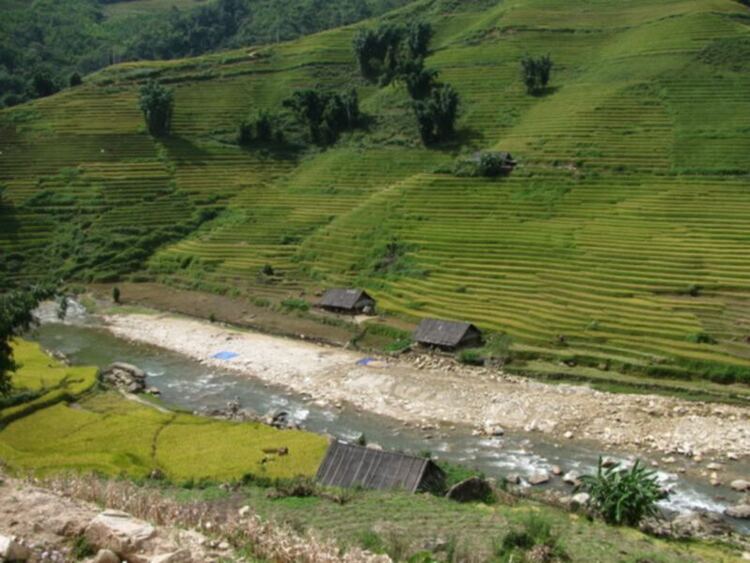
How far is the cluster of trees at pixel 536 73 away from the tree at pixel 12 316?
264 ft

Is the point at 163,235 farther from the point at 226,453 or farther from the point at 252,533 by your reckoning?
the point at 252,533

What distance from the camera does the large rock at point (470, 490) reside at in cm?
2902

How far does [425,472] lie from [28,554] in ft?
62.2

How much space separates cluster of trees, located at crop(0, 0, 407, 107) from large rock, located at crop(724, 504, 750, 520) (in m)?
153

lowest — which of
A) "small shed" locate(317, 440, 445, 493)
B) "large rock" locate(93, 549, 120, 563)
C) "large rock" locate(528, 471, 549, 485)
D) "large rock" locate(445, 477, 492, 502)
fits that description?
"large rock" locate(528, 471, 549, 485)

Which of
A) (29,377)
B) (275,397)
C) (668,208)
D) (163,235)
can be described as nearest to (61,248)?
(163,235)

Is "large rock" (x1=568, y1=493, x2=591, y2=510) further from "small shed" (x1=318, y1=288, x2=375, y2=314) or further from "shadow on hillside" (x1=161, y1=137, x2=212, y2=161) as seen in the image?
"shadow on hillside" (x1=161, y1=137, x2=212, y2=161)

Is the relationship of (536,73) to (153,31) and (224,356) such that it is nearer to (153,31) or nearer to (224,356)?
(224,356)

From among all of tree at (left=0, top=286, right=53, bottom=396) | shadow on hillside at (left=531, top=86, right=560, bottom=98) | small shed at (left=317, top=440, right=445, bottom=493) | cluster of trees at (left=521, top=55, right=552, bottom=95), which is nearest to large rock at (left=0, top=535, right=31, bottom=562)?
small shed at (left=317, top=440, right=445, bottom=493)

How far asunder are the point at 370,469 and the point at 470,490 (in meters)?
3.99

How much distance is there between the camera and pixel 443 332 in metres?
52.5

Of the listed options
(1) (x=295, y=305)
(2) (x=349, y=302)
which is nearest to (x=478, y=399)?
(2) (x=349, y=302)

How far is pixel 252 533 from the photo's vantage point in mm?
14836

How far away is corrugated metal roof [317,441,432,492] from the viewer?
29.3 metres
